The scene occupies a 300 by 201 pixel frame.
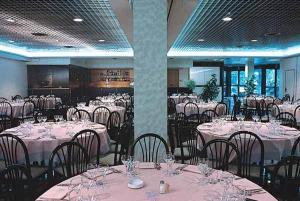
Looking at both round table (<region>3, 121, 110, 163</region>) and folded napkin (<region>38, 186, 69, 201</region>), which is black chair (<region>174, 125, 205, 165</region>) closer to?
round table (<region>3, 121, 110, 163</region>)

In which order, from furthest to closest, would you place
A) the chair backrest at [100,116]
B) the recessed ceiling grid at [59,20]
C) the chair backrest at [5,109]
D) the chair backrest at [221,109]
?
1. the chair backrest at [5,109]
2. the chair backrest at [221,109]
3. the chair backrest at [100,116]
4. the recessed ceiling grid at [59,20]

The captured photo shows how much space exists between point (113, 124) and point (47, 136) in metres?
2.83

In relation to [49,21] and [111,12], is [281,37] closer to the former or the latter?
[111,12]

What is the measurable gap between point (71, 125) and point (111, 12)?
2.83m

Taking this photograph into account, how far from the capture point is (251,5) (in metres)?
6.01

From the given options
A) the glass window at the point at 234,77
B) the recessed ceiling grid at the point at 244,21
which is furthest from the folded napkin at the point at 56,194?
the glass window at the point at 234,77

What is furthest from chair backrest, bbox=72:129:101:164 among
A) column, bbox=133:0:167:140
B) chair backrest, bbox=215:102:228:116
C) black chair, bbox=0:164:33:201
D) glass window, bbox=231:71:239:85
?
glass window, bbox=231:71:239:85

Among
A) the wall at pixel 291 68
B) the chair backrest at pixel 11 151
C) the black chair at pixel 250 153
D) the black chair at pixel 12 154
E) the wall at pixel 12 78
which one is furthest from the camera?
the wall at pixel 291 68

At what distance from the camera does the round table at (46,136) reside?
442cm

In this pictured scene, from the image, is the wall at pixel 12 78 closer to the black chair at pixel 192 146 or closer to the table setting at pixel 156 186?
the black chair at pixel 192 146

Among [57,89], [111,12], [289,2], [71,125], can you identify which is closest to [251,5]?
[289,2]

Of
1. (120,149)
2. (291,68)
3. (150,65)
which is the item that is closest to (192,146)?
(120,149)

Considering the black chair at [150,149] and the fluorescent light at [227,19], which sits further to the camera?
the fluorescent light at [227,19]

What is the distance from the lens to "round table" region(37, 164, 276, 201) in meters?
2.17
